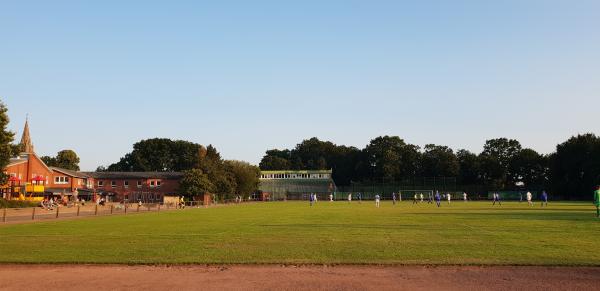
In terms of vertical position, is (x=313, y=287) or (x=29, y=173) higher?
(x=29, y=173)

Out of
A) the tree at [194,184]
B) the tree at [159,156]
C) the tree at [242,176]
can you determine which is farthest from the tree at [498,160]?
the tree at [159,156]

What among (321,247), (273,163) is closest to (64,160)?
(273,163)

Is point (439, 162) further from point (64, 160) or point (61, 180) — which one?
point (64, 160)

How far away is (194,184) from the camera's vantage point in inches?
3361

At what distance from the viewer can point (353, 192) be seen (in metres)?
132

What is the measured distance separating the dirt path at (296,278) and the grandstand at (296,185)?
119 meters

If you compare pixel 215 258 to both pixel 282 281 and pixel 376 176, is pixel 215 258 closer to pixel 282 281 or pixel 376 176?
pixel 282 281

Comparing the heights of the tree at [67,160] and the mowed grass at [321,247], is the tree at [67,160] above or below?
above

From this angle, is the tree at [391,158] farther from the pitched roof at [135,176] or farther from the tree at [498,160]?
the pitched roof at [135,176]

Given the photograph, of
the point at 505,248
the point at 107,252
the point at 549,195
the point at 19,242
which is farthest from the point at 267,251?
the point at 549,195

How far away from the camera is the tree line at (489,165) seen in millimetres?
105125

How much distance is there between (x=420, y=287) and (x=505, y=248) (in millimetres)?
6884

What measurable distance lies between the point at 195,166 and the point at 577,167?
78.8 m

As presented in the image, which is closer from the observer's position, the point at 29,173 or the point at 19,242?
the point at 19,242
